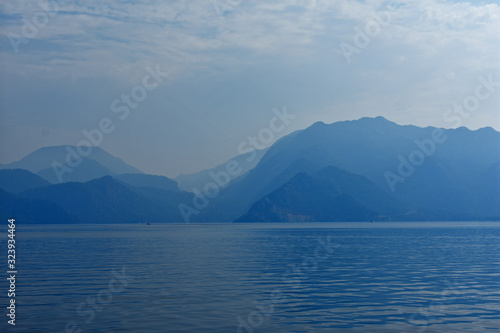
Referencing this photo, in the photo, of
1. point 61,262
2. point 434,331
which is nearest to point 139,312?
point 434,331

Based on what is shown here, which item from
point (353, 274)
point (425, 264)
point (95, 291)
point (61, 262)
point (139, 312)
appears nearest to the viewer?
point (139, 312)

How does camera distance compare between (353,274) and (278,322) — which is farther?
(353,274)

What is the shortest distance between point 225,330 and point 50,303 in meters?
16.7

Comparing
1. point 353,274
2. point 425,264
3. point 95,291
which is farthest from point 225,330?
point 425,264

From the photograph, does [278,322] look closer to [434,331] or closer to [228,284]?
[434,331]

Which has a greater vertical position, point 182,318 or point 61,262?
point 61,262

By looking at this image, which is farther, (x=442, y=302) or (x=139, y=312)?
(x=442, y=302)

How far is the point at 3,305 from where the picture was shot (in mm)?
41188

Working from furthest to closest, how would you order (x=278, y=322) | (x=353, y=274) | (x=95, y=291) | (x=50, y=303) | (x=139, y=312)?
(x=353, y=274) → (x=95, y=291) → (x=50, y=303) → (x=139, y=312) → (x=278, y=322)

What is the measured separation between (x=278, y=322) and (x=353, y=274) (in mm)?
28188

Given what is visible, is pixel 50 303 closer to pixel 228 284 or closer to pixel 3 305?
pixel 3 305

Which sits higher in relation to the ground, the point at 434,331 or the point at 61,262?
the point at 61,262

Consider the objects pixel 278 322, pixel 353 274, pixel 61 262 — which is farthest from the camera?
pixel 61 262

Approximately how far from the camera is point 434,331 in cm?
3303
